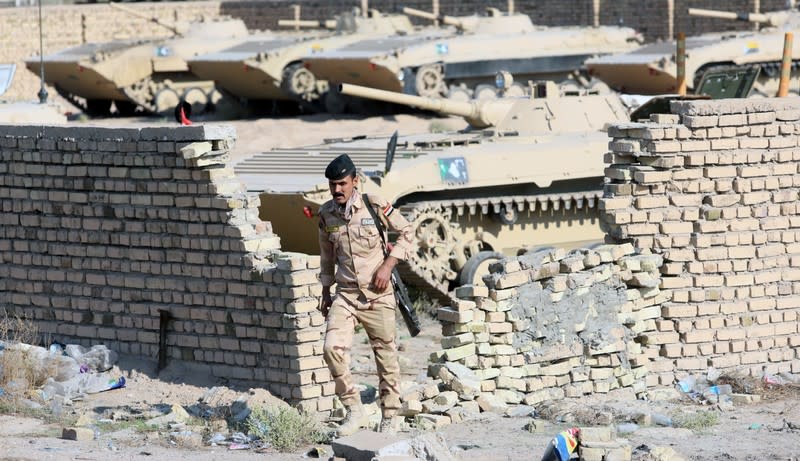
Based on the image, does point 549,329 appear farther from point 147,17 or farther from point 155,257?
point 147,17

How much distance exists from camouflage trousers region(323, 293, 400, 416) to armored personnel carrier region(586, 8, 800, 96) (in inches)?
594

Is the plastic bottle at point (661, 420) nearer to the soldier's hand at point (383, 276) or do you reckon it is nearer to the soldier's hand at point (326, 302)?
the soldier's hand at point (383, 276)

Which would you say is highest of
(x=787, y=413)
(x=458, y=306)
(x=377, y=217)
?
(x=377, y=217)

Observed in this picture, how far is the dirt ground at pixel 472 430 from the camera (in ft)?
26.3

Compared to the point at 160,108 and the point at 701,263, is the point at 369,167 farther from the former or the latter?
the point at 160,108

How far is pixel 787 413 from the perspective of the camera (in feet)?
30.0

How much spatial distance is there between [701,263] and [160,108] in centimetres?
1741

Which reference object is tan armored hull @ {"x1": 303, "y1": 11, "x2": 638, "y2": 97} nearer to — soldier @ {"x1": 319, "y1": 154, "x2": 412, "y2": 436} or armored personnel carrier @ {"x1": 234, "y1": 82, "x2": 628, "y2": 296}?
armored personnel carrier @ {"x1": 234, "y1": 82, "x2": 628, "y2": 296}

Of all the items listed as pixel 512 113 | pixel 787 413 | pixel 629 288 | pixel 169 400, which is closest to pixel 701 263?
pixel 629 288

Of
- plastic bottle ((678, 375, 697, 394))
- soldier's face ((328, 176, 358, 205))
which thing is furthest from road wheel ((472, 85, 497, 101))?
soldier's face ((328, 176, 358, 205))

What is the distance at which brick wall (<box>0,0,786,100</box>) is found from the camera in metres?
30.7

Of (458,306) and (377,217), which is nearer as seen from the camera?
(377,217)

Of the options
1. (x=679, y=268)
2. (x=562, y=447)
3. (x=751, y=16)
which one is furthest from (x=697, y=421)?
(x=751, y=16)

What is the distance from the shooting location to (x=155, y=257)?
10109mm
